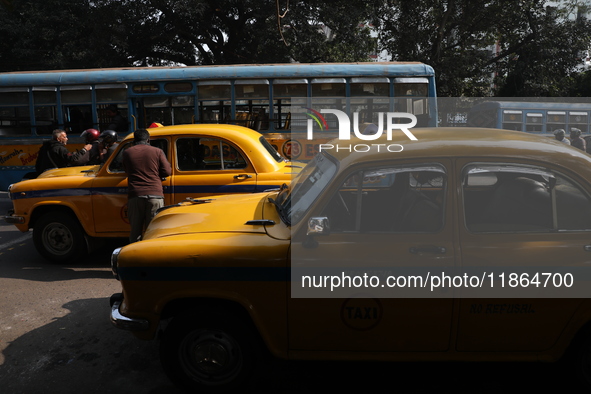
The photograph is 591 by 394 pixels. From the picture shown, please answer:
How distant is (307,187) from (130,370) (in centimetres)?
196

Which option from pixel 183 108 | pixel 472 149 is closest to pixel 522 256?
pixel 472 149

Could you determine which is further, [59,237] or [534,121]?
[534,121]

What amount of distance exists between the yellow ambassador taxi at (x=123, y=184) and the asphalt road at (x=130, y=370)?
1626mm

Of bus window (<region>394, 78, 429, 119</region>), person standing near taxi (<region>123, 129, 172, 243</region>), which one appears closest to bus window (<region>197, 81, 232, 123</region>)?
bus window (<region>394, 78, 429, 119</region>)

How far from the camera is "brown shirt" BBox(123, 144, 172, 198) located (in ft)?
20.4

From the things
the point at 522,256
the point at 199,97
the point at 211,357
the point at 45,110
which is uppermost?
the point at 199,97

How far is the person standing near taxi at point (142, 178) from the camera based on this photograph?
623 cm

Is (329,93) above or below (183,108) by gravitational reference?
above

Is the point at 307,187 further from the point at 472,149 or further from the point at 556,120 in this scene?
the point at 556,120

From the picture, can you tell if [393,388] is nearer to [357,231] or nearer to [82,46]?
[357,231]

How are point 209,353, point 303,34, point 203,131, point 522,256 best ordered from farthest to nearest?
point 303,34 < point 203,131 < point 209,353 < point 522,256

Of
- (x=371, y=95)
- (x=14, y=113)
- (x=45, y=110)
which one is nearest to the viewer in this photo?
(x=371, y=95)

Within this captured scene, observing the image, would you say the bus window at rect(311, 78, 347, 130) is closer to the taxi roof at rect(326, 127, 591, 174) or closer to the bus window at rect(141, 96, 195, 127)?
the bus window at rect(141, 96, 195, 127)

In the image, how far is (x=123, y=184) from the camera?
261 inches
